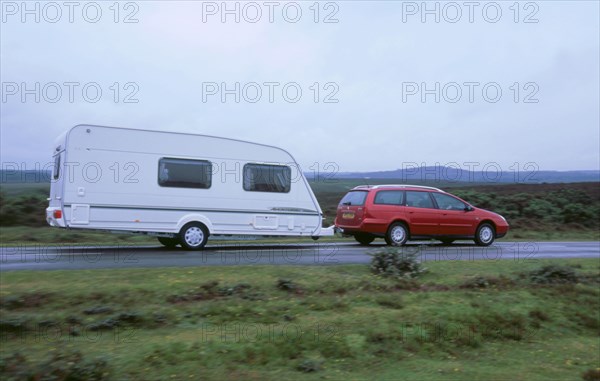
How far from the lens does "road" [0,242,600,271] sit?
34.6 ft

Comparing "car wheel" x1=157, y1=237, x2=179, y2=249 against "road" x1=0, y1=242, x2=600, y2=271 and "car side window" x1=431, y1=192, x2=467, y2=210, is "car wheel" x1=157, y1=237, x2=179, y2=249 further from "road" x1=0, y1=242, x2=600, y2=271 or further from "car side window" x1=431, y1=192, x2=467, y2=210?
"car side window" x1=431, y1=192, x2=467, y2=210

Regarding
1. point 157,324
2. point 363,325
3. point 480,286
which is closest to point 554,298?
point 480,286

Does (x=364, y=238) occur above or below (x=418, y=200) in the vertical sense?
below

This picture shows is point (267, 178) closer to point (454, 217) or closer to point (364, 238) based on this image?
point (364, 238)

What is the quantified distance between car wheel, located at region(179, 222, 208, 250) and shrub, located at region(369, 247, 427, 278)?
17.9 ft

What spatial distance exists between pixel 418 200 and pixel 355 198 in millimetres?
1933

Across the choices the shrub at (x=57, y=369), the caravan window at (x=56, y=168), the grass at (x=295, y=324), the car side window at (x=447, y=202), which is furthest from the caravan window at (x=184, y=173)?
the shrub at (x=57, y=369)

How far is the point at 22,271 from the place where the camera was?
29.4 ft

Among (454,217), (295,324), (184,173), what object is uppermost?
(184,173)

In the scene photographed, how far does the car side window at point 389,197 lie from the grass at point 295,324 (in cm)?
606

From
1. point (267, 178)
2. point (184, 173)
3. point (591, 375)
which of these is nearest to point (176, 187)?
point (184, 173)

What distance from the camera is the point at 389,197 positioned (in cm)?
1581

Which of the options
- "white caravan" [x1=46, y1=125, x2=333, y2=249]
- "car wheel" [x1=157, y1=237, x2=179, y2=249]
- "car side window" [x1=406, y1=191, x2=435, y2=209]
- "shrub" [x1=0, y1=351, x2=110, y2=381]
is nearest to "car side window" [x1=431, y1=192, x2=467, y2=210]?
"car side window" [x1=406, y1=191, x2=435, y2=209]

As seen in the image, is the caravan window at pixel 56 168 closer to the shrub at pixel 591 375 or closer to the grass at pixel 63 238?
the grass at pixel 63 238
